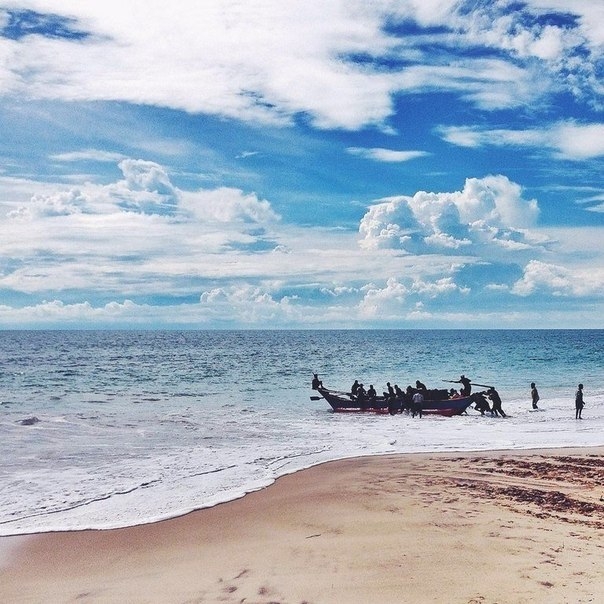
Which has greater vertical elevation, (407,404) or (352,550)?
A: (352,550)

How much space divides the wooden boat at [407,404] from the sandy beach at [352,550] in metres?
15.7

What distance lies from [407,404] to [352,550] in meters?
21.1

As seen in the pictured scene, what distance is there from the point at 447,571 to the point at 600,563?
2142 mm

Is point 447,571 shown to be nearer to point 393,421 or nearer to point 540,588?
point 540,588

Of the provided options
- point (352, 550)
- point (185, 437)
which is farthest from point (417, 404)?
point (352, 550)

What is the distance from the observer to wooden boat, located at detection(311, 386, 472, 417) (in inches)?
1172

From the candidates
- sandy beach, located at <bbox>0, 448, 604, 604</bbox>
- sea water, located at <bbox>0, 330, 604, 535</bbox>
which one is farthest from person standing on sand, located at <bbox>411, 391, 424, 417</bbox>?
sandy beach, located at <bbox>0, 448, 604, 604</bbox>

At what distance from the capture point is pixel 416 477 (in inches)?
572

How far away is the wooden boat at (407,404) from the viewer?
29766 millimetres

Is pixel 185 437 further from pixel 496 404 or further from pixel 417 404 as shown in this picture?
pixel 496 404

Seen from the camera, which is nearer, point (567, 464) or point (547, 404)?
point (567, 464)

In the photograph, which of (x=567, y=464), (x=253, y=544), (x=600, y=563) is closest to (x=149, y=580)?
(x=253, y=544)

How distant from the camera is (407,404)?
30203mm

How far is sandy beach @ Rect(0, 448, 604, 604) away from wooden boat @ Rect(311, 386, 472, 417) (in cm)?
1570
